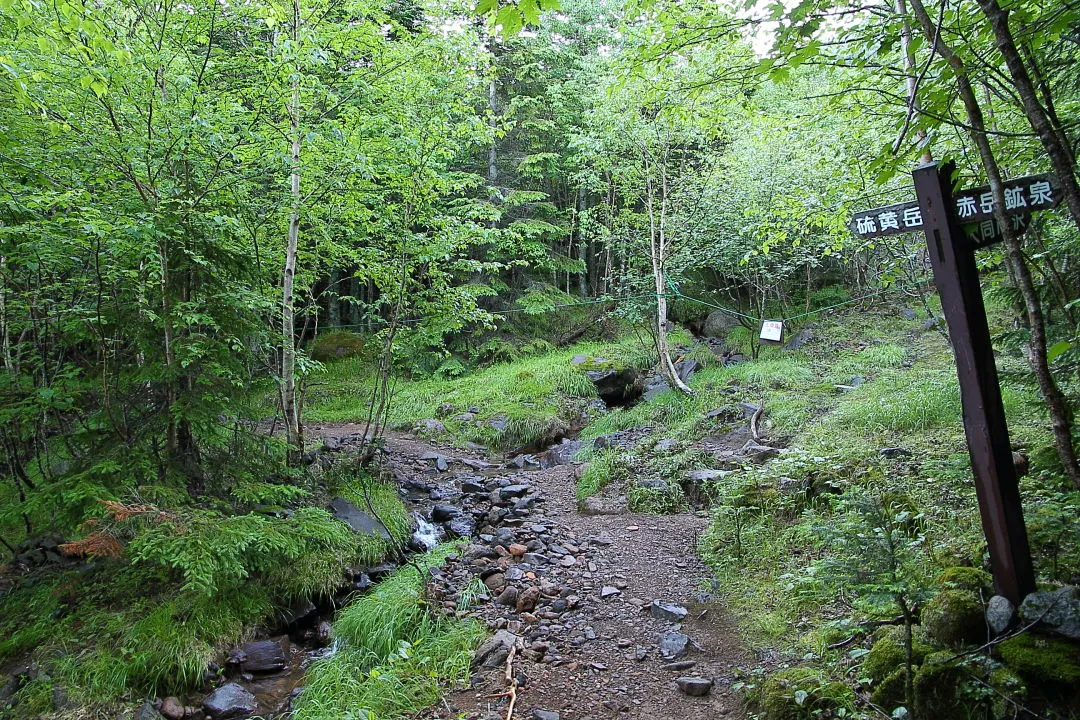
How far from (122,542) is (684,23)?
5.64 m

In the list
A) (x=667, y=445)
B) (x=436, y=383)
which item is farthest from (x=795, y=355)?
(x=436, y=383)

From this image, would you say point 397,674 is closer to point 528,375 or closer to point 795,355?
point 528,375

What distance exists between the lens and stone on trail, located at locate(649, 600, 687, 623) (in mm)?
4398

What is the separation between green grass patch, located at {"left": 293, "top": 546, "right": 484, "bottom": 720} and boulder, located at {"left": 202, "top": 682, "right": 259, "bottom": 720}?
A: 0.38 metres

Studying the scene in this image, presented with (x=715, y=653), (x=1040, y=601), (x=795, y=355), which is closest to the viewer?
(x=1040, y=601)

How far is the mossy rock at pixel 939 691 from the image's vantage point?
2.46 m

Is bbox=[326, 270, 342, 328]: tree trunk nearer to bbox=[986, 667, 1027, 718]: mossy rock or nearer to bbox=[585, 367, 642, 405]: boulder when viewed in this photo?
bbox=[585, 367, 642, 405]: boulder

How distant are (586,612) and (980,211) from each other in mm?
3827

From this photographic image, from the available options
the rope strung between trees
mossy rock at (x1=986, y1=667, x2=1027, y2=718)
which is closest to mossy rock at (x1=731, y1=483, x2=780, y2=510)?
mossy rock at (x1=986, y1=667, x2=1027, y2=718)

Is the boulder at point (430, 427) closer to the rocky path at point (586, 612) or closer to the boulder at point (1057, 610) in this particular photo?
the rocky path at point (586, 612)

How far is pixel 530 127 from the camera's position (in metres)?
15.8

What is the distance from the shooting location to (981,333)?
2768mm

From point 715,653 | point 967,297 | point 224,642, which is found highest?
point 967,297

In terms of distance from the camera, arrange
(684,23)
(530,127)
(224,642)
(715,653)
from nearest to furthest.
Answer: (715,653)
(684,23)
(224,642)
(530,127)
